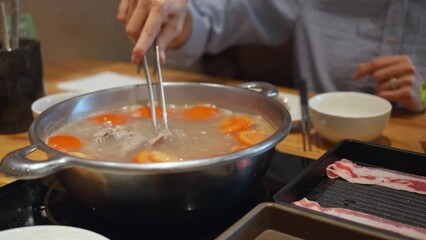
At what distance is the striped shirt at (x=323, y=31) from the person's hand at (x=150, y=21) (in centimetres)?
61

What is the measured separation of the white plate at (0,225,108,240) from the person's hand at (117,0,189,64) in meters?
0.50

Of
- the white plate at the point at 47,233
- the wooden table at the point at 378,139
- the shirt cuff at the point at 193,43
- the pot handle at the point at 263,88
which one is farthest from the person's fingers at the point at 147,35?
the shirt cuff at the point at 193,43

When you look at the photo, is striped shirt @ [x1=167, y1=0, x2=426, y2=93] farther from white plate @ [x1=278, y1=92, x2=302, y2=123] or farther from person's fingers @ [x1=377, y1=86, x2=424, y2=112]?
white plate @ [x1=278, y1=92, x2=302, y2=123]

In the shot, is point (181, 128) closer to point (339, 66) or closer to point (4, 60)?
point (4, 60)

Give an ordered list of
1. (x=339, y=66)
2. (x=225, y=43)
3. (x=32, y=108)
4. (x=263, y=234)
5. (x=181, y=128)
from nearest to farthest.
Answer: (x=263, y=234) < (x=181, y=128) < (x=32, y=108) < (x=339, y=66) < (x=225, y=43)

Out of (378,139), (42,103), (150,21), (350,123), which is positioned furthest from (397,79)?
(42,103)

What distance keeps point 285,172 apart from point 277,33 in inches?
53.3

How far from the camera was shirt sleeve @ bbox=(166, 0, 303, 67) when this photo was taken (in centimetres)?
204

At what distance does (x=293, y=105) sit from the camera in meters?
1.55

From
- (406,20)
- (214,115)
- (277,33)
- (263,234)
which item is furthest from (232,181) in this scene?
(277,33)

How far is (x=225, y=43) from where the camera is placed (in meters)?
2.24

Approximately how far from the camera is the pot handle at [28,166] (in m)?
0.76

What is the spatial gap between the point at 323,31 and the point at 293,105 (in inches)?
27.4

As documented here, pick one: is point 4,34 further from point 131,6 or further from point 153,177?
point 153,177
